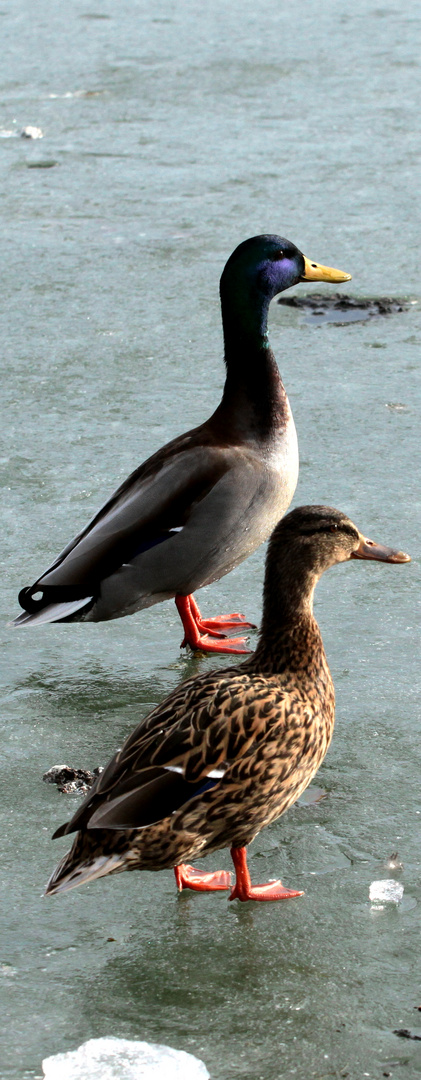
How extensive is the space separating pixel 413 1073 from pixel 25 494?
2.76m

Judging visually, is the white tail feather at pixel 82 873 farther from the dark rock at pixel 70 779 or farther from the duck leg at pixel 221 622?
the duck leg at pixel 221 622

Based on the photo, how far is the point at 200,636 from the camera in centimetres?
403

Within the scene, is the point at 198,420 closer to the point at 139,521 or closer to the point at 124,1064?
the point at 139,521

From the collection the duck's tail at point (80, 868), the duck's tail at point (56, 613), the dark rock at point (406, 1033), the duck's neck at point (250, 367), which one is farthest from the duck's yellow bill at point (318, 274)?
the dark rock at point (406, 1033)

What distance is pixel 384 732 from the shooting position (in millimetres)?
3463

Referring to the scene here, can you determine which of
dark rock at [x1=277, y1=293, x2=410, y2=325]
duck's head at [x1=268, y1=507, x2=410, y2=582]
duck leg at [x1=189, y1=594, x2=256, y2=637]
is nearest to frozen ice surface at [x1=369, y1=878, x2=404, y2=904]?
duck's head at [x1=268, y1=507, x2=410, y2=582]

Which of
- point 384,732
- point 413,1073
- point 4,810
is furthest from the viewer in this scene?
point 384,732

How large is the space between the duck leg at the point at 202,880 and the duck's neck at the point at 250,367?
5.16 ft

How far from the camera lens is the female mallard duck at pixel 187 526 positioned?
3.88m

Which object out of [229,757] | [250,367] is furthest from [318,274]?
[229,757]

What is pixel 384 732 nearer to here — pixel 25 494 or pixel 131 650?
pixel 131 650

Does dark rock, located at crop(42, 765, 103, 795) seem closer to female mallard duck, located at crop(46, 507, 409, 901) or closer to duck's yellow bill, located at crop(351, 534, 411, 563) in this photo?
female mallard duck, located at crop(46, 507, 409, 901)

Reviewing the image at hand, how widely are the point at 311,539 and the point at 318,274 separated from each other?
180cm

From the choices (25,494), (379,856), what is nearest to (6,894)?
(379,856)
